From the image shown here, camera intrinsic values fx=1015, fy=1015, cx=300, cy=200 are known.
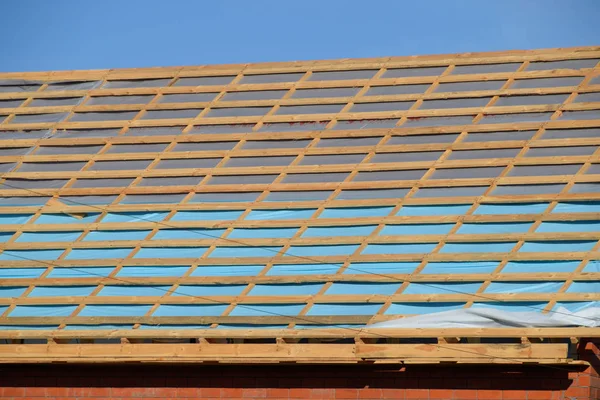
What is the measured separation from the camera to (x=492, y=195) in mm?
14914

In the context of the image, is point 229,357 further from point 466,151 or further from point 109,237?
point 466,151

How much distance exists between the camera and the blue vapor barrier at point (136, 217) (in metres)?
15.8

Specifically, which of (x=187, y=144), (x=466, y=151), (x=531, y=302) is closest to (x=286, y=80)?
(x=187, y=144)

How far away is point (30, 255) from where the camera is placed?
1547 cm

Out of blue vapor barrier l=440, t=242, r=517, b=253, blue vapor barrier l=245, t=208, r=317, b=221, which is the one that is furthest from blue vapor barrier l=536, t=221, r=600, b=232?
blue vapor barrier l=245, t=208, r=317, b=221

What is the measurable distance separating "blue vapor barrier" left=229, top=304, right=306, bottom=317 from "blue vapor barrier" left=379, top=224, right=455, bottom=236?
5.99ft

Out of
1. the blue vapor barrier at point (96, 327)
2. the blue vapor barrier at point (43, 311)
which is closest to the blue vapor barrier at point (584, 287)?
the blue vapor barrier at point (96, 327)

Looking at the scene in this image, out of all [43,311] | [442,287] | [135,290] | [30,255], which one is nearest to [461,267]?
[442,287]

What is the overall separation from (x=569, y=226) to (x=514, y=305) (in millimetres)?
1664

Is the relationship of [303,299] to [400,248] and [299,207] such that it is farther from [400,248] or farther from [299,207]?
[299,207]

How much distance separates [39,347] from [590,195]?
8011 mm

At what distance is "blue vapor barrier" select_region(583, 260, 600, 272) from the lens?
1346 cm

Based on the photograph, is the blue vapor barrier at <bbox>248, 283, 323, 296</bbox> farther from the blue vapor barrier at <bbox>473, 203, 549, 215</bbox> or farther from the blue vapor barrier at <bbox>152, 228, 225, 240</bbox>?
the blue vapor barrier at <bbox>473, 203, 549, 215</bbox>

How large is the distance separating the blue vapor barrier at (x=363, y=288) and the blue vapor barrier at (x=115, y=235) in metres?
3.25
